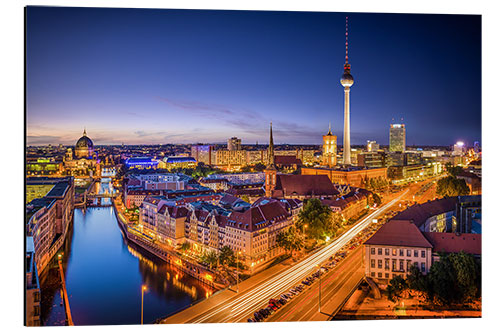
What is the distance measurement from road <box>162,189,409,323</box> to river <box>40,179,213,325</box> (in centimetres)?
122

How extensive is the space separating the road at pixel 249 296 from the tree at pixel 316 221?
3.71ft

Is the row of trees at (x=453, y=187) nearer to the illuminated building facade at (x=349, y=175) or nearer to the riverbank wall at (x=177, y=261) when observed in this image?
the illuminated building facade at (x=349, y=175)

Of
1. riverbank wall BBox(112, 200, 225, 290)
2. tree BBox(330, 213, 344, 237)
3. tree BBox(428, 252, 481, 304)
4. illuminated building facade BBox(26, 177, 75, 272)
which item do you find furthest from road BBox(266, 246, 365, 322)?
illuminated building facade BBox(26, 177, 75, 272)

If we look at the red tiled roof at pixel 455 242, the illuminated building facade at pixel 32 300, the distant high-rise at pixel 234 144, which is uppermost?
the distant high-rise at pixel 234 144

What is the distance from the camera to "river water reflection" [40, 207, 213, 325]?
7836 mm

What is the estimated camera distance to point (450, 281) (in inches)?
249

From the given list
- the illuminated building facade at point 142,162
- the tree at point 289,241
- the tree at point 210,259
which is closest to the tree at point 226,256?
the tree at point 210,259

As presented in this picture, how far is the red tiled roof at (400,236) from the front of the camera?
7328 mm

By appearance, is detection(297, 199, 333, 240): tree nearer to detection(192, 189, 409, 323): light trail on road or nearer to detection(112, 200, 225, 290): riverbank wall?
detection(192, 189, 409, 323): light trail on road

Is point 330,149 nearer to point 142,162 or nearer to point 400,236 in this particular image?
point 142,162

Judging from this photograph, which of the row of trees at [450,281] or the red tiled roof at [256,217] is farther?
the red tiled roof at [256,217]

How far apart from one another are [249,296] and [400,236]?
135 inches

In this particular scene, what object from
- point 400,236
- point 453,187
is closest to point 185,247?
point 400,236

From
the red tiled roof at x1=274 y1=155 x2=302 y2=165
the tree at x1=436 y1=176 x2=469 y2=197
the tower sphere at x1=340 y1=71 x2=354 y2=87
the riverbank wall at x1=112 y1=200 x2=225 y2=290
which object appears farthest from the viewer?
the red tiled roof at x1=274 y1=155 x2=302 y2=165
